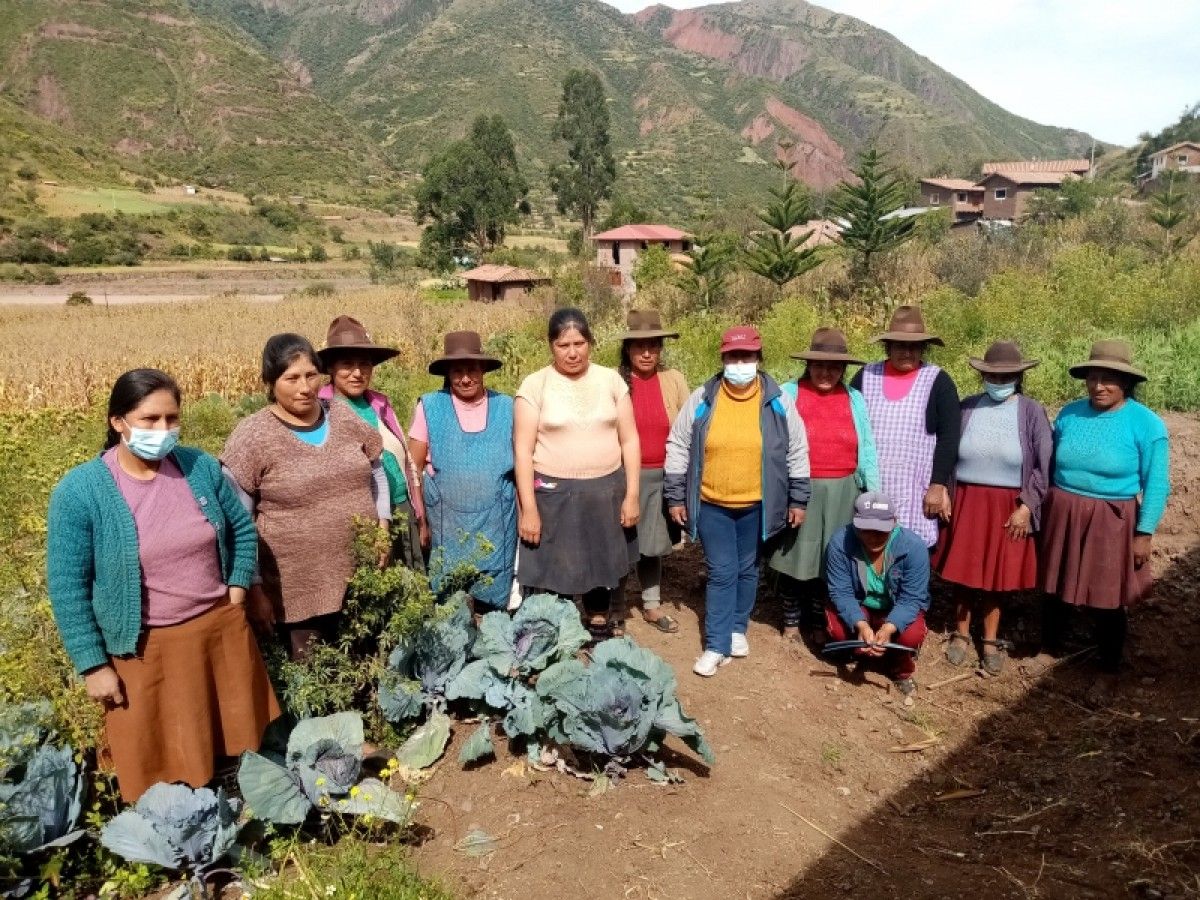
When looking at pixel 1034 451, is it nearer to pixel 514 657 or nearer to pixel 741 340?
pixel 741 340

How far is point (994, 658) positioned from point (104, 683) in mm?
3924

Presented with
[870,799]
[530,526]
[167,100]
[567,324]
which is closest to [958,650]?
[870,799]

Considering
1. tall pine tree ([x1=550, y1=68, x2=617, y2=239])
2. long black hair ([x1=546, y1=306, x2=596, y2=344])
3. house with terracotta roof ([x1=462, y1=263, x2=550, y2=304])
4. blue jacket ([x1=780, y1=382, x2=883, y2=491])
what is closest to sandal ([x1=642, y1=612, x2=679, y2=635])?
blue jacket ([x1=780, y1=382, x2=883, y2=491])

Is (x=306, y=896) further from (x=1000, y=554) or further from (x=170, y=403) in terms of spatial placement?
(x=1000, y=554)

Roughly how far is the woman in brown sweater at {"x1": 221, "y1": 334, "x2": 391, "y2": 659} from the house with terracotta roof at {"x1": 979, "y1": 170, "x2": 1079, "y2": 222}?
173 feet

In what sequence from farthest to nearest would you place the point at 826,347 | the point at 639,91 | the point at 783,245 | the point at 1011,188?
1. the point at 639,91
2. the point at 1011,188
3. the point at 783,245
4. the point at 826,347

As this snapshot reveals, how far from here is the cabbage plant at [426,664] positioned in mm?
2992

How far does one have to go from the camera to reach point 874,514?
11.3 ft

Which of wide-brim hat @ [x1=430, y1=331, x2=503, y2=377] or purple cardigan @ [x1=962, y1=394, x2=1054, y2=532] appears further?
purple cardigan @ [x1=962, y1=394, x2=1054, y2=532]

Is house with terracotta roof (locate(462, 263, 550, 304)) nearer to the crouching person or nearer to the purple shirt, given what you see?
the crouching person

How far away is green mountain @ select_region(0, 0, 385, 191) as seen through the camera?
71562mm

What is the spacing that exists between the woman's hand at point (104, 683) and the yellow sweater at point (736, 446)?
2.42m

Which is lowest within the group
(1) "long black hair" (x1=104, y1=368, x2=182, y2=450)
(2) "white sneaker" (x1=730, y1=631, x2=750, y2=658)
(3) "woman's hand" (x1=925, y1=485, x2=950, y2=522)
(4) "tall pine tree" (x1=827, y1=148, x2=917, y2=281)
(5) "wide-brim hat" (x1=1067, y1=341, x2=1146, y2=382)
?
(2) "white sneaker" (x1=730, y1=631, x2=750, y2=658)

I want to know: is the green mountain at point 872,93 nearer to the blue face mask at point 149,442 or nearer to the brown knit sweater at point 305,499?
the brown knit sweater at point 305,499
